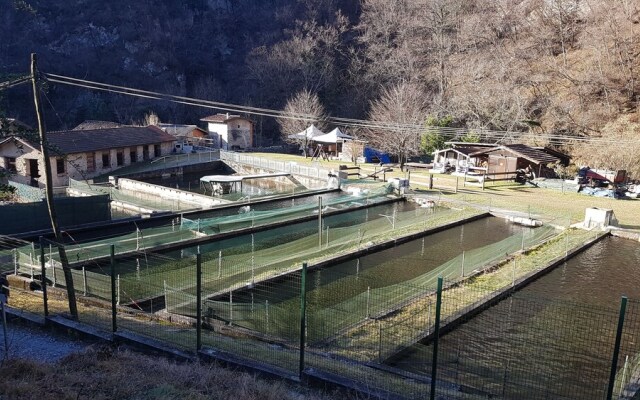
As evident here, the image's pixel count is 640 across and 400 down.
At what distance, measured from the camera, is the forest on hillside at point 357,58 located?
45.2 meters

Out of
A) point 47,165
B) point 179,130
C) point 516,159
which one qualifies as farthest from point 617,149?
point 179,130

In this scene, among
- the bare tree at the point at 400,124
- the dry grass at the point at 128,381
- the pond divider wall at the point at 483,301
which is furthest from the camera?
the bare tree at the point at 400,124

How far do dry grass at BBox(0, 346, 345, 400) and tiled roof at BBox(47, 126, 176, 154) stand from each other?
26.2 m

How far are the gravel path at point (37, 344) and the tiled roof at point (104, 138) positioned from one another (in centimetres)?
2331

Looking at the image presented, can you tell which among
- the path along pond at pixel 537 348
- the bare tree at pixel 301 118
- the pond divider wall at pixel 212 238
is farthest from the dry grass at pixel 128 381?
the bare tree at pixel 301 118

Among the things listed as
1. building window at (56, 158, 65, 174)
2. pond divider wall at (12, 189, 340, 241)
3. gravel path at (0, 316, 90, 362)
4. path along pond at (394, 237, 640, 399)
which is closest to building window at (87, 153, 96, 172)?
building window at (56, 158, 65, 174)

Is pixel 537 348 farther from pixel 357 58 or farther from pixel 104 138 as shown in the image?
pixel 357 58

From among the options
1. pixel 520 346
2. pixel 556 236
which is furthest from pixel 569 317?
pixel 556 236

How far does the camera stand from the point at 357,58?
66.6 metres

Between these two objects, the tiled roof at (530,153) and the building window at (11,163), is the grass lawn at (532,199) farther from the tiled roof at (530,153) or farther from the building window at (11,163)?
the building window at (11,163)

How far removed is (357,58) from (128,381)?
63.7 metres

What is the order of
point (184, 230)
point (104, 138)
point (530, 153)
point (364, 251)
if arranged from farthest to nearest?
point (104, 138) < point (530, 153) < point (184, 230) < point (364, 251)

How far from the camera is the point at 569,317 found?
12617mm

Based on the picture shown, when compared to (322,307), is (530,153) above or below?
above
